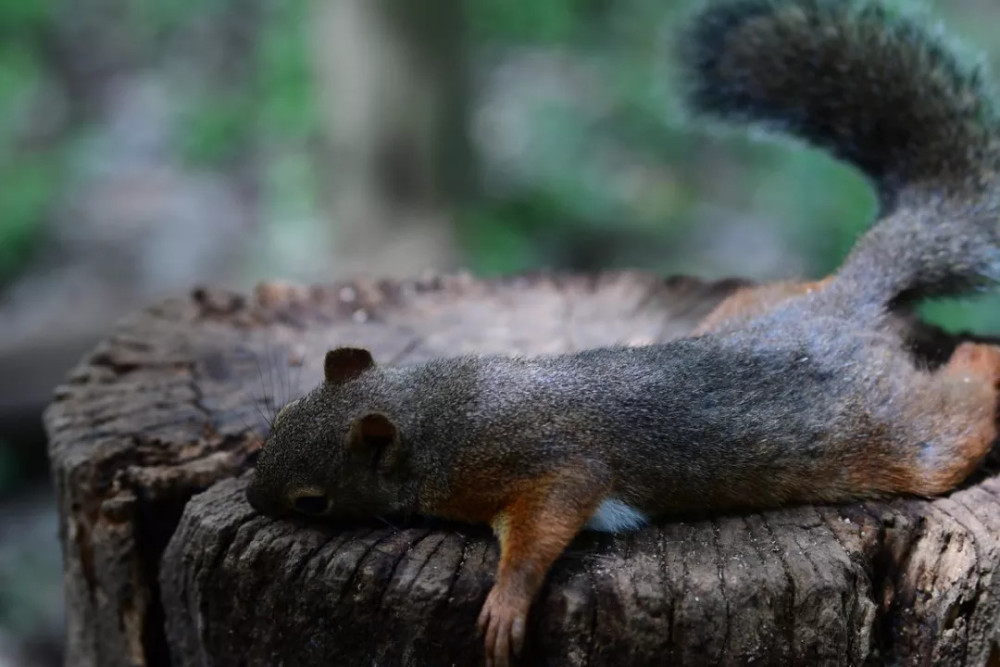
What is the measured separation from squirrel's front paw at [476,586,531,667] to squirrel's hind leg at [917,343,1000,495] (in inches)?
39.0

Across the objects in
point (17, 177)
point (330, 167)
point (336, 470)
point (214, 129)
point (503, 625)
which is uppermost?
point (214, 129)

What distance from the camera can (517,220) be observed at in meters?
7.03

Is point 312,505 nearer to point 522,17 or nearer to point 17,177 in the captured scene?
point 522,17

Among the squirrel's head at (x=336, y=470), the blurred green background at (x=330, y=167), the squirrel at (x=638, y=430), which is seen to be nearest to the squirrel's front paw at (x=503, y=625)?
the squirrel at (x=638, y=430)

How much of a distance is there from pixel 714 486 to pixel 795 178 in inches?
154

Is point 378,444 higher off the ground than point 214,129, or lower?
lower

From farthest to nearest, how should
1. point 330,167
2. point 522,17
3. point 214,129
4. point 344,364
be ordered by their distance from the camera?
point 214,129 → point 522,17 → point 330,167 → point 344,364

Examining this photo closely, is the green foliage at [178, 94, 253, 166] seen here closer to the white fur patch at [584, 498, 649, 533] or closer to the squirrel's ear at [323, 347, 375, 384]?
the squirrel's ear at [323, 347, 375, 384]

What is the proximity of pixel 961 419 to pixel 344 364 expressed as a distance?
1426mm

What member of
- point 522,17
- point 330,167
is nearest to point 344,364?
point 330,167

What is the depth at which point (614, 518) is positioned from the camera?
A: 2.08 meters

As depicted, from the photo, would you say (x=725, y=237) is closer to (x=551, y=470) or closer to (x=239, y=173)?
(x=239, y=173)

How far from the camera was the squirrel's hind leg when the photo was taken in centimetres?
227

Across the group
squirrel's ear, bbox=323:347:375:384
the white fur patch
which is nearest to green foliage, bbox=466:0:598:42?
squirrel's ear, bbox=323:347:375:384
